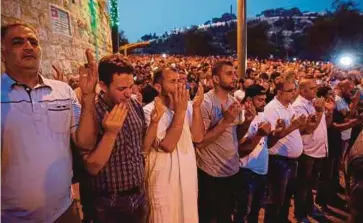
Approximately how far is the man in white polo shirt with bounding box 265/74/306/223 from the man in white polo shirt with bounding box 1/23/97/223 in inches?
95.7

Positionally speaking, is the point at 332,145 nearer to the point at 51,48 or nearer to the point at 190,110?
the point at 190,110

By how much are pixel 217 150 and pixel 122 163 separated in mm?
1285

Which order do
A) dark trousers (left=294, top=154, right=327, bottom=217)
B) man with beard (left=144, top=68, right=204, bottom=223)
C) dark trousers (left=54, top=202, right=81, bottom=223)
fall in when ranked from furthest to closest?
1. dark trousers (left=294, top=154, right=327, bottom=217)
2. man with beard (left=144, top=68, right=204, bottom=223)
3. dark trousers (left=54, top=202, right=81, bottom=223)

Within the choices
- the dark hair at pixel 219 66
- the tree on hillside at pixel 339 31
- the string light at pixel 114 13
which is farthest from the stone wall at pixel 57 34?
the tree on hillside at pixel 339 31

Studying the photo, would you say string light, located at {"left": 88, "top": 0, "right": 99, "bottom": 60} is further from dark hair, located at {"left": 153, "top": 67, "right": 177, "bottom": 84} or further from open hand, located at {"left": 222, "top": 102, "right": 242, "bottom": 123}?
open hand, located at {"left": 222, "top": 102, "right": 242, "bottom": 123}

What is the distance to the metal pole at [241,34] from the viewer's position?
8.76m

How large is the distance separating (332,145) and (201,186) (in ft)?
9.24

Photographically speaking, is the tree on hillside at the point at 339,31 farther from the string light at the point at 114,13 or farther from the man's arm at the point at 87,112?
the man's arm at the point at 87,112

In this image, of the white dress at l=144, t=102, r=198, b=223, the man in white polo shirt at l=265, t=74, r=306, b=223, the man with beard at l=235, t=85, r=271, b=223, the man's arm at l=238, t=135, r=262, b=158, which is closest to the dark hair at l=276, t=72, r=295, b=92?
the man in white polo shirt at l=265, t=74, r=306, b=223

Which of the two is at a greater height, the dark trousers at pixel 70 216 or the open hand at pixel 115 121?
the open hand at pixel 115 121

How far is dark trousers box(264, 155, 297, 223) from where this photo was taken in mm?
4285

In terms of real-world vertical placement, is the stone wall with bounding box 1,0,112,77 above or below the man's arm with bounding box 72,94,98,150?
above

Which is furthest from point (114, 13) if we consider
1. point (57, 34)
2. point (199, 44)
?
point (199, 44)

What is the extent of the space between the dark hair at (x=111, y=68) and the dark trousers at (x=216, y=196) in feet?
4.94
